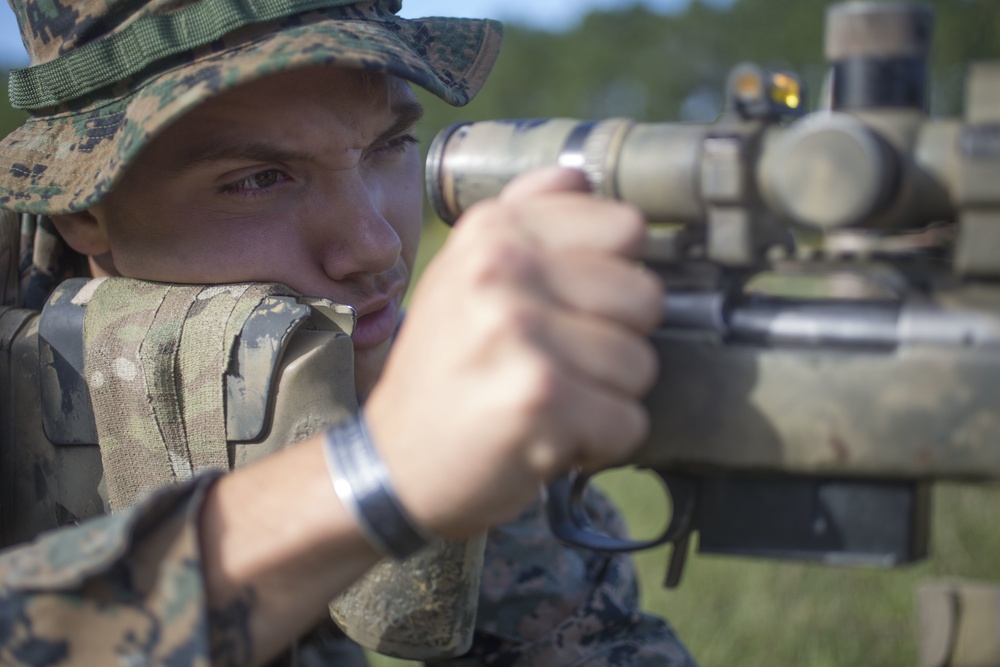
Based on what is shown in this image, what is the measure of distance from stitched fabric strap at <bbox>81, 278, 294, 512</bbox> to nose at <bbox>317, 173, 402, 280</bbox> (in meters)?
0.25

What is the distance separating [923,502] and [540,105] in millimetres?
43887

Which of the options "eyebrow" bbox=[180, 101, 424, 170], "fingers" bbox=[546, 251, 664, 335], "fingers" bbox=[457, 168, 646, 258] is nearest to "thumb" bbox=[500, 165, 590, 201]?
"fingers" bbox=[457, 168, 646, 258]

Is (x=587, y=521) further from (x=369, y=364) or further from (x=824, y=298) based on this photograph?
(x=369, y=364)

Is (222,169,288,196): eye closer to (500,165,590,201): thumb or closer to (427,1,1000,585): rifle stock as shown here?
(427,1,1000,585): rifle stock

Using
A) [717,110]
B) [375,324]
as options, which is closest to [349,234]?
[375,324]

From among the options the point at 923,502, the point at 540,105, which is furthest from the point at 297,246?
the point at 540,105

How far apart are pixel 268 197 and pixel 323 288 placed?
0.70ft

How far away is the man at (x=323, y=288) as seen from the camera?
1136mm

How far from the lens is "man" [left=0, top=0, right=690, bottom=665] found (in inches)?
44.7

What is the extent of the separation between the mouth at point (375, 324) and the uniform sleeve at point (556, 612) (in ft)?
2.00

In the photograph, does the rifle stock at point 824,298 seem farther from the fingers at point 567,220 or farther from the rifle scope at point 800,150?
the fingers at point 567,220

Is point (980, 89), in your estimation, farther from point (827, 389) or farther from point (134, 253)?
point (134, 253)

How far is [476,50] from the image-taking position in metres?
2.54

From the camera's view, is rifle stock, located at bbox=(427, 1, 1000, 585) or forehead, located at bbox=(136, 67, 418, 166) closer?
rifle stock, located at bbox=(427, 1, 1000, 585)
